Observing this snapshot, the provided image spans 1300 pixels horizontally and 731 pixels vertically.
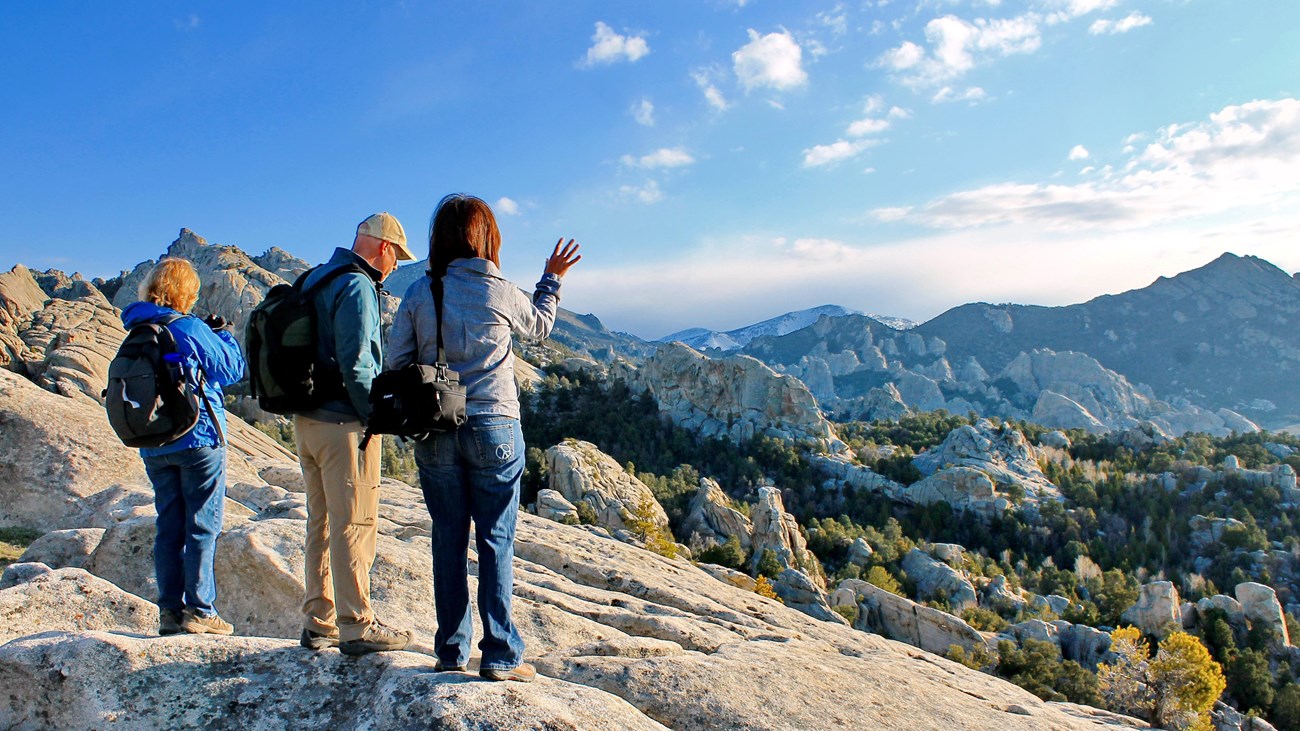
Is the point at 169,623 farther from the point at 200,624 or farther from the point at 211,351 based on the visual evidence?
the point at 211,351

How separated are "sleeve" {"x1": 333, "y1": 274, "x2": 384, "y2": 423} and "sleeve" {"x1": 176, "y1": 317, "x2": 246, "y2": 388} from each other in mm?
1717

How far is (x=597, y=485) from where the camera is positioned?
162 ft

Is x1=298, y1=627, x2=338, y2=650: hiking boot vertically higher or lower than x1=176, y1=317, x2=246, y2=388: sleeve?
→ lower

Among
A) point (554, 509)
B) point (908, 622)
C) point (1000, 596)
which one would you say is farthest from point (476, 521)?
point (1000, 596)

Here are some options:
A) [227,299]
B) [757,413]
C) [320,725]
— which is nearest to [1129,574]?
[757,413]

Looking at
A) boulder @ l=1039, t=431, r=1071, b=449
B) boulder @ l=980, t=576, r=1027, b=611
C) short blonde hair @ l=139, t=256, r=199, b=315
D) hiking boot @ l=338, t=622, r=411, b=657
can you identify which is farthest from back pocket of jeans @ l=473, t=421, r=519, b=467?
boulder @ l=1039, t=431, r=1071, b=449

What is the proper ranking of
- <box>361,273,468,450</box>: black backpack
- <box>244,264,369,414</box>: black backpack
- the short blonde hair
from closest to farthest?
<box>361,273,468,450</box>: black backpack
<box>244,264,369,414</box>: black backpack
the short blonde hair

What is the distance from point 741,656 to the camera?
6887mm

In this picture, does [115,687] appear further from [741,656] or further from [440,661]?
[741,656]

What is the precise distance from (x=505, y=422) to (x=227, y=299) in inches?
3724

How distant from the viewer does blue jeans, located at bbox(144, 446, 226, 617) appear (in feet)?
18.7

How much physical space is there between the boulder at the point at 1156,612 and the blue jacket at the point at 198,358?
47.3m

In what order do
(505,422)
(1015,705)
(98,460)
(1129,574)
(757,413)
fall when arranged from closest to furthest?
1. (505,422)
2. (1015,705)
3. (98,460)
4. (1129,574)
5. (757,413)

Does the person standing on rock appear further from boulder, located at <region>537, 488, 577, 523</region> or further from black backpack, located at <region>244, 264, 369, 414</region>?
boulder, located at <region>537, 488, 577, 523</region>
